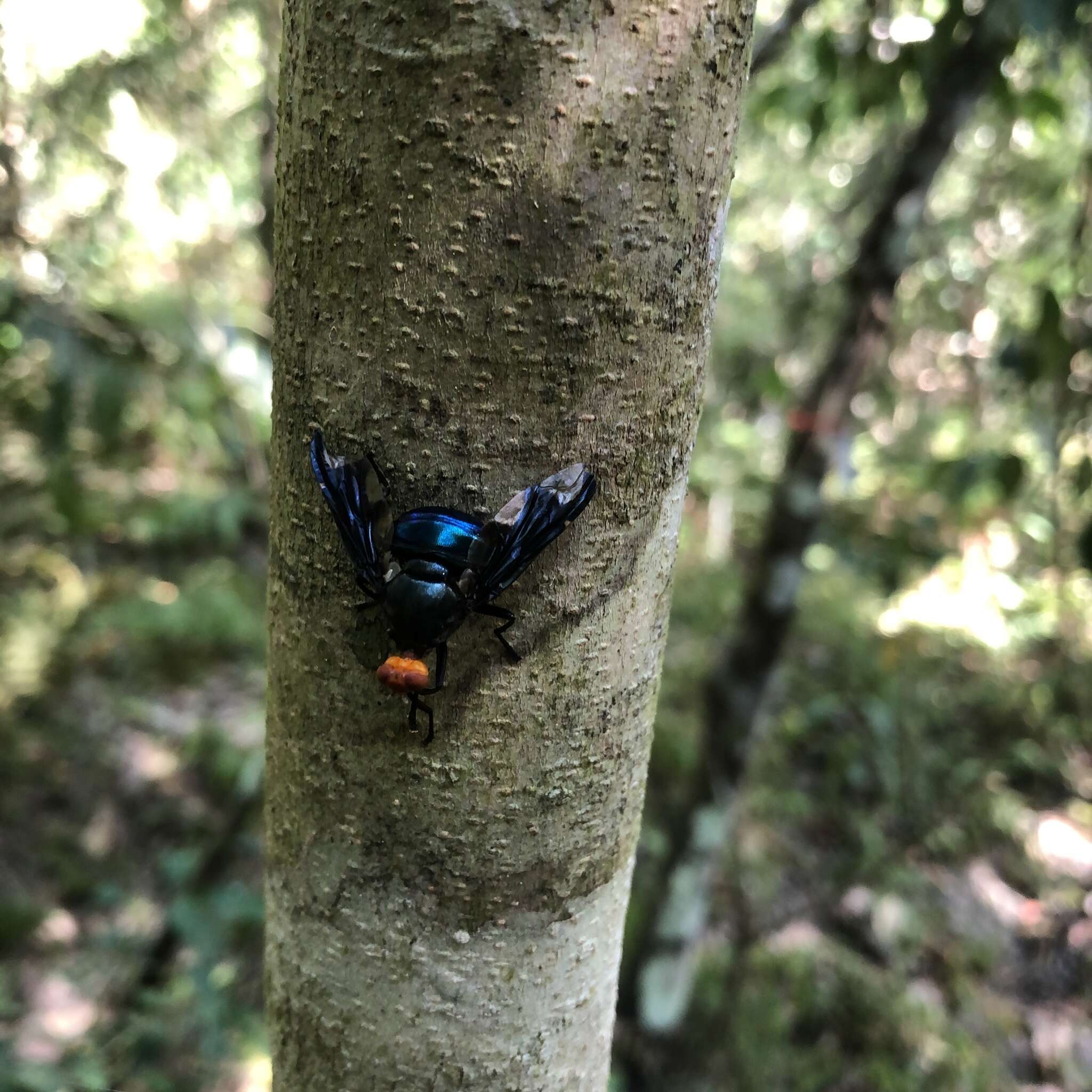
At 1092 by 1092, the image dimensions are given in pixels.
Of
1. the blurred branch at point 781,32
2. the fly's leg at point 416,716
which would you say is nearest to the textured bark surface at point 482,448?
the fly's leg at point 416,716

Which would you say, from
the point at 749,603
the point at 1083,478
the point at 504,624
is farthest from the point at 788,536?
the point at 504,624

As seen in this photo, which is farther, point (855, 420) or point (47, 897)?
point (47, 897)

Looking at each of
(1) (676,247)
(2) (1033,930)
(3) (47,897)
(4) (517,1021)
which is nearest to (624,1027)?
(2) (1033,930)

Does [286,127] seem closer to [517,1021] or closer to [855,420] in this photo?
[517,1021]

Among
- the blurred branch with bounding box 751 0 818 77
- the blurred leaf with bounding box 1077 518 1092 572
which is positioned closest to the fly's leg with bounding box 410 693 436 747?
the blurred leaf with bounding box 1077 518 1092 572

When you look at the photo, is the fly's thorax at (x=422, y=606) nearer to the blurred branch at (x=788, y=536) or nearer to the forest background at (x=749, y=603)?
the forest background at (x=749, y=603)
